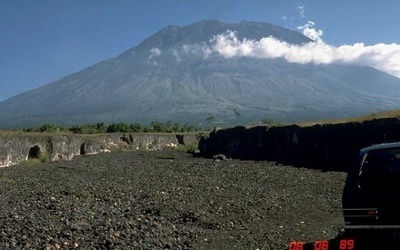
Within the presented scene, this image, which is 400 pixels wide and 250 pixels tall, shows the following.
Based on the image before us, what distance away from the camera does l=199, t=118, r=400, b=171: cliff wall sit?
30.5m

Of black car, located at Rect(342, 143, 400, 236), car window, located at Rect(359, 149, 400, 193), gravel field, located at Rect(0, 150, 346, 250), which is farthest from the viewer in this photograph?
gravel field, located at Rect(0, 150, 346, 250)

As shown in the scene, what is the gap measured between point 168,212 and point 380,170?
28.2 feet

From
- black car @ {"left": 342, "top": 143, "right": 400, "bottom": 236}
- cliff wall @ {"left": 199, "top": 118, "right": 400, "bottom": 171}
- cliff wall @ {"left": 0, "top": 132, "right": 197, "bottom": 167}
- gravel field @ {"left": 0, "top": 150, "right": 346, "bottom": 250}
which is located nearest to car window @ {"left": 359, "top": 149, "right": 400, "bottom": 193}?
black car @ {"left": 342, "top": 143, "right": 400, "bottom": 236}

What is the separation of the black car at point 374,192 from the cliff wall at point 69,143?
32.0m

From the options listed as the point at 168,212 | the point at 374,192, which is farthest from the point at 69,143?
the point at 374,192

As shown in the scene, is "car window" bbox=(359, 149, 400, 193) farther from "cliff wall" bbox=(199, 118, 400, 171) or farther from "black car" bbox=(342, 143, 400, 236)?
"cliff wall" bbox=(199, 118, 400, 171)

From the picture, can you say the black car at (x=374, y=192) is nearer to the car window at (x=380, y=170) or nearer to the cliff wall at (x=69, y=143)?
the car window at (x=380, y=170)

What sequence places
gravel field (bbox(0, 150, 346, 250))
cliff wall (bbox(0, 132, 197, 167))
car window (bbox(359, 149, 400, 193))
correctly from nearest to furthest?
car window (bbox(359, 149, 400, 193))
gravel field (bbox(0, 150, 346, 250))
cliff wall (bbox(0, 132, 197, 167))

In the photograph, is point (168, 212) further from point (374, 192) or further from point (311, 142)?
point (311, 142)

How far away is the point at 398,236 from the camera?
20.7ft

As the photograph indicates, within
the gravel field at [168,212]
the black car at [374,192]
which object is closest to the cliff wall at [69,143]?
the gravel field at [168,212]

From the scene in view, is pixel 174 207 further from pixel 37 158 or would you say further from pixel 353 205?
pixel 37 158

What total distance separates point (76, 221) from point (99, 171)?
1792cm

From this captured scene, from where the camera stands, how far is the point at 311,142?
36562 mm
